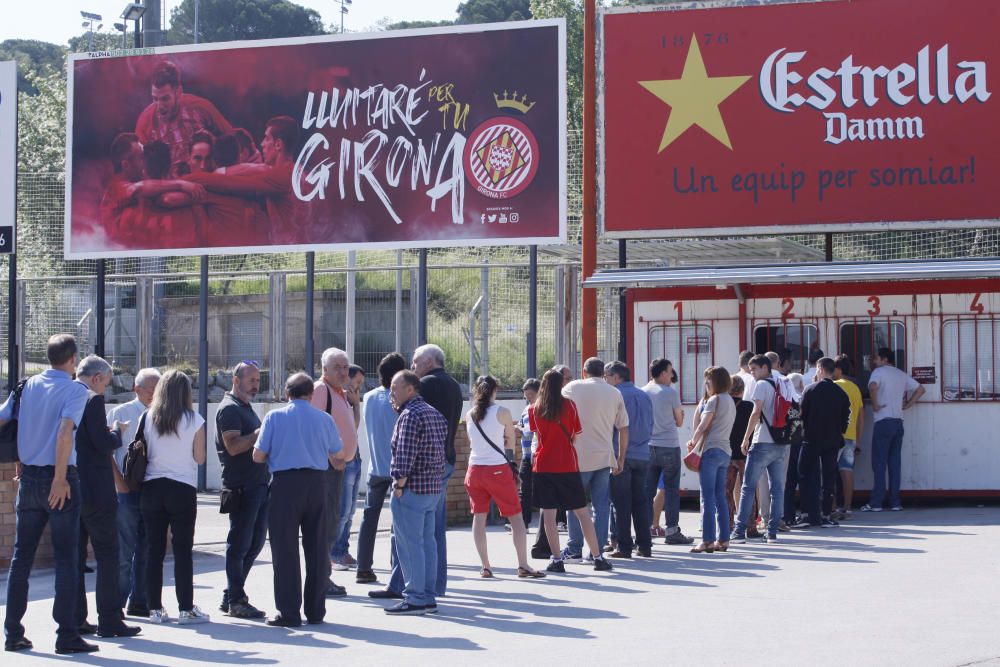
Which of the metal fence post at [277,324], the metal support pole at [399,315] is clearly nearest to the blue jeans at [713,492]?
the metal support pole at [399,315]

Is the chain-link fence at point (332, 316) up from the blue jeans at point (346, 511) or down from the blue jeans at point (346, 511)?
up

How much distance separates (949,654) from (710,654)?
1.37m

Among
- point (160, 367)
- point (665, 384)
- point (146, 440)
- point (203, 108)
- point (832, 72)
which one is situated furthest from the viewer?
point (160, 367)

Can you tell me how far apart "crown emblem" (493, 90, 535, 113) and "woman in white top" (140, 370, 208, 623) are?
9596mm

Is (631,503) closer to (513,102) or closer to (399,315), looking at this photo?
(513,102)

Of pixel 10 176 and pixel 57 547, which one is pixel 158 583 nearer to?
pixel 57 547

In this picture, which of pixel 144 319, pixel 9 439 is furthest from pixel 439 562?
pixel 144 319

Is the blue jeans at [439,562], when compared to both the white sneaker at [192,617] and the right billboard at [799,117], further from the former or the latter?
the right billboard at [799,117]

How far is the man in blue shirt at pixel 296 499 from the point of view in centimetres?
934

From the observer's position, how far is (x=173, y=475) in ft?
30.7

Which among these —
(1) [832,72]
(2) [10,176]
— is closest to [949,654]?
(1) [832,72]

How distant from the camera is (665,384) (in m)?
13.4

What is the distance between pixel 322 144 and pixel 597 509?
8.47 meters

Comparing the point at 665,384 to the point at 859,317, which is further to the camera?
the point at 859,317
